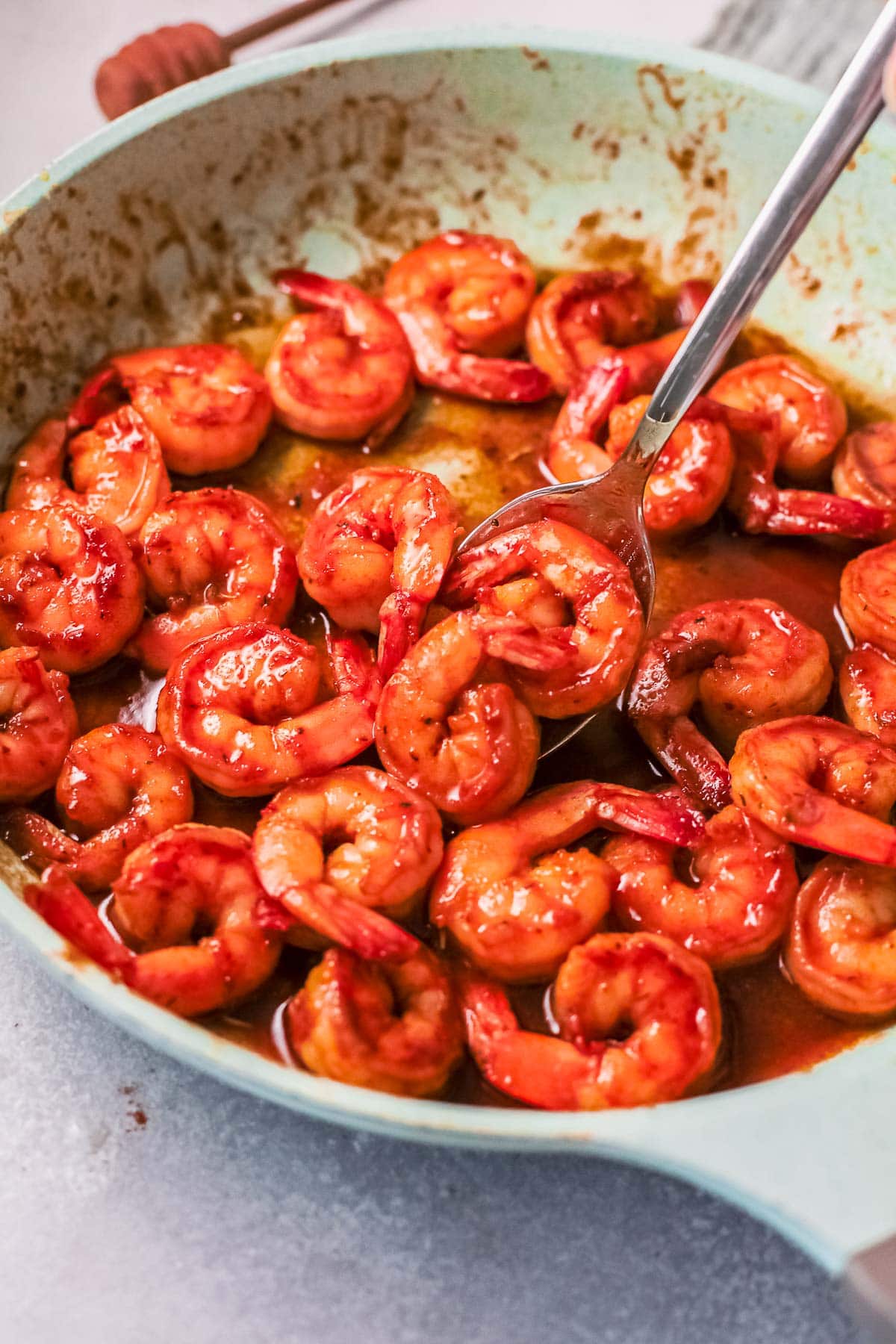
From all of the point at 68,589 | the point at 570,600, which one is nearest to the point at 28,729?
the point at 68,589

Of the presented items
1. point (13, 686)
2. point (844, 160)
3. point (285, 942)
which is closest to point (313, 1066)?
point (285, 942)

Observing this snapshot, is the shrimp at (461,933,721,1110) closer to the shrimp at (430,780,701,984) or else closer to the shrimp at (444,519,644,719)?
the shrimp at (430,780,701,984)

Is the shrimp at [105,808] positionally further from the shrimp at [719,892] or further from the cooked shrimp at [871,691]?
the cooked shrimp at [871,691]

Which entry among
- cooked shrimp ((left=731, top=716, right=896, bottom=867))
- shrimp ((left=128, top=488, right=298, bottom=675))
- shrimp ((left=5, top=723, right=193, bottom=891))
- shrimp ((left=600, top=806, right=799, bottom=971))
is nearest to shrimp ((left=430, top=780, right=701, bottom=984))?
shrimp ((left=600, top=806, right=799, bottom=971))

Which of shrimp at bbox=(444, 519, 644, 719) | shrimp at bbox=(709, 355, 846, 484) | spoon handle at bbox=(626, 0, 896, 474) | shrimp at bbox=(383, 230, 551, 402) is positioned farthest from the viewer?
shrimp at bbox=(383, 230, 551, 402)

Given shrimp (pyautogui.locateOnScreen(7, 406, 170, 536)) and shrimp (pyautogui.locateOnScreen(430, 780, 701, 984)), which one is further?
shrimp (pyautogui.locateOnScreen(7, 406, 170, 536))

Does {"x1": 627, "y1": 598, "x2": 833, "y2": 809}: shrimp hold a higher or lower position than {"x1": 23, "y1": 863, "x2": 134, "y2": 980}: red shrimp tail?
lower

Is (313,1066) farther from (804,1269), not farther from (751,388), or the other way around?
(751,388)
